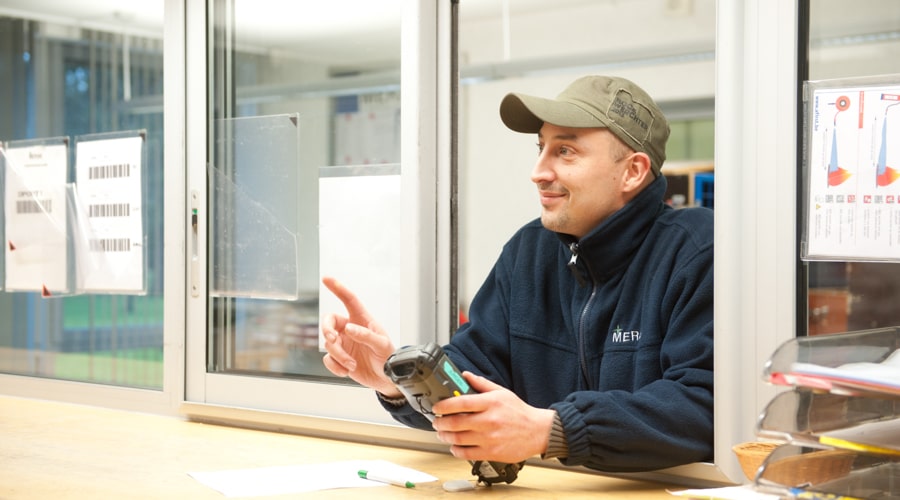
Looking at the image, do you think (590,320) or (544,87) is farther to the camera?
(544,87)

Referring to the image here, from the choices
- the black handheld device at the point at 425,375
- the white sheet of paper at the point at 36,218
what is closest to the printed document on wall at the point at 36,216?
the white sheet of paper at the point at 36,218

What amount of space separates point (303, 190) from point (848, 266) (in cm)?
122

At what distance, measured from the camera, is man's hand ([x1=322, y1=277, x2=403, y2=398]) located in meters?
1.71

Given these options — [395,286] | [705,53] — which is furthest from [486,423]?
[705,53]

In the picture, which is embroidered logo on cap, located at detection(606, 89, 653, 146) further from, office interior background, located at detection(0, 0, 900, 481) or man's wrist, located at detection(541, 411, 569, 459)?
man's wrist, located at detection(541, 411, 569, 459)

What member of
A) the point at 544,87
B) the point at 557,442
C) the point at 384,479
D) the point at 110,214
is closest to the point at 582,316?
the point at 557,442

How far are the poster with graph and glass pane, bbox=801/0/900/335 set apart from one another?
0.03m

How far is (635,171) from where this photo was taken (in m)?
1.86

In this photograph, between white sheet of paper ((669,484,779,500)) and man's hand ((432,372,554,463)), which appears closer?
white sheet of paper ((669,484,779,500))

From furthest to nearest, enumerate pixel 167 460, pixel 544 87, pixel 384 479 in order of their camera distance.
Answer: pixel 544 87, pixel 167 460, pixel 384 479

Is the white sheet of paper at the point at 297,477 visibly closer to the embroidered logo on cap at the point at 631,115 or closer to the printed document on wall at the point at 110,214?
the embroidered logo on cap at the point at 631,115

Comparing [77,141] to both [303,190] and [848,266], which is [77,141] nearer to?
[303,190]

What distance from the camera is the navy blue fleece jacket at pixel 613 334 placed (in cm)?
154

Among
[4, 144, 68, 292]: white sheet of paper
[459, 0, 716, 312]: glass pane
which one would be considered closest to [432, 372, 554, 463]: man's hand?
[4, 144, 68, 292]: white sheet of paper
